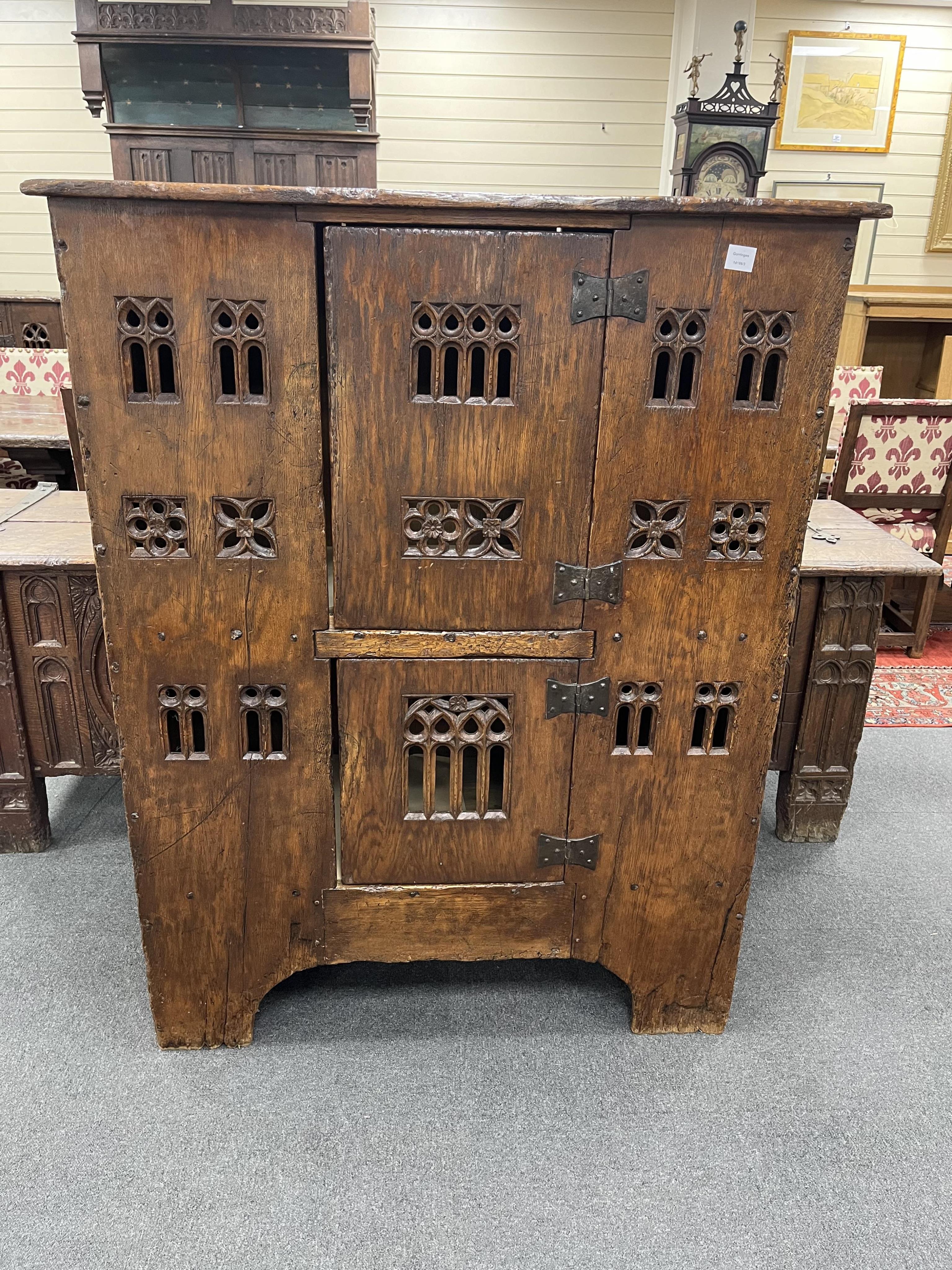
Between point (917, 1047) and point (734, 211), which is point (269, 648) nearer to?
point (734, 211)

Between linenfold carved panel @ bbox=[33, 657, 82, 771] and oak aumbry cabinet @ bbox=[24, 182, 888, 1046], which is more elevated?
oak aumbry cabinet @ bbox=[24, 182, 888, 1046]

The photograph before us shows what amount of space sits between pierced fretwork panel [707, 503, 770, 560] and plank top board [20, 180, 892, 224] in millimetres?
456

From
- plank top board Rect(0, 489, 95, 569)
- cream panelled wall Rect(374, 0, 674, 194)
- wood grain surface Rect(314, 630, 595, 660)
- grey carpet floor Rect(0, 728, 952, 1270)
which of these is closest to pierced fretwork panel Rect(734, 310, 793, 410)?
wood grain surface Rect(314, 630, 595, 660)

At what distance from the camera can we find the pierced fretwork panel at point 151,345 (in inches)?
56.0

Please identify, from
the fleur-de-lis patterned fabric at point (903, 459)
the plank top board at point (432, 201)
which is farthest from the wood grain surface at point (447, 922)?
the fleur-de-lis patterned fabric at point (903, 459)

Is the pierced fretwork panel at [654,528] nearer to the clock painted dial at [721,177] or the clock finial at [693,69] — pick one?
the clock painted dial at [721,177]

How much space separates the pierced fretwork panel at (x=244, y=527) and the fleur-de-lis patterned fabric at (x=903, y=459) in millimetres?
2911

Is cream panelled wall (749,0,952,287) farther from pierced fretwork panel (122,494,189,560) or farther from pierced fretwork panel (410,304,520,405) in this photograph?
pierced fretwork panel (122,494,189,560)

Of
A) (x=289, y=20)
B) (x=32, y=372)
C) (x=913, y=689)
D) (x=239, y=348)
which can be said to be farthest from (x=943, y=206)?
(x=239, y=348)

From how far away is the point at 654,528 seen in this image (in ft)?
5.21

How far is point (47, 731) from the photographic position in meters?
2.41

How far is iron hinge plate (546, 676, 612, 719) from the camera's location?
1675 millimetres

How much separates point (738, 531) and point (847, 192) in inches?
199

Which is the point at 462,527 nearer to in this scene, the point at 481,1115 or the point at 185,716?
the point at 185,716
